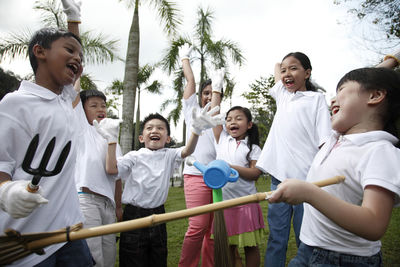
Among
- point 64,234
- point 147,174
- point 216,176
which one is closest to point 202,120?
point 216,176

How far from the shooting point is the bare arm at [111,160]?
2.54 meters

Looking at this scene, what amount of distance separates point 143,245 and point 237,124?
1.63 meters

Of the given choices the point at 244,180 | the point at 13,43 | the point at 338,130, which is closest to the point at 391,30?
the point at 244,180

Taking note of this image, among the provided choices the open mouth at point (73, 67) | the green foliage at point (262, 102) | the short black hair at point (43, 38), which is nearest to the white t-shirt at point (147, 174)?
the open mouth at point (73, 67)

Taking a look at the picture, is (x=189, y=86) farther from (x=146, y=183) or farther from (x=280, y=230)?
(x=280, y=230)

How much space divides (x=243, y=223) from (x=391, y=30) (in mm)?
8838

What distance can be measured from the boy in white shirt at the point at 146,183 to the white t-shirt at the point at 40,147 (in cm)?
89

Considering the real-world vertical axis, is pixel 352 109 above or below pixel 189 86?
below

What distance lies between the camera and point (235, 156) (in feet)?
10.7

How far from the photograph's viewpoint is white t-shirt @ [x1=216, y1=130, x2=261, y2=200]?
3.14 metres

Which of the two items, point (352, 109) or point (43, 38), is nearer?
point (352, 109)

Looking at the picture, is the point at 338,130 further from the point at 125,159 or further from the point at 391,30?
the point at 391,30

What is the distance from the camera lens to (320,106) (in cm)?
253

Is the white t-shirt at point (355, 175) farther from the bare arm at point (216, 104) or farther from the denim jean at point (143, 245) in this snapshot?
the bare arm at point (216, 104)
